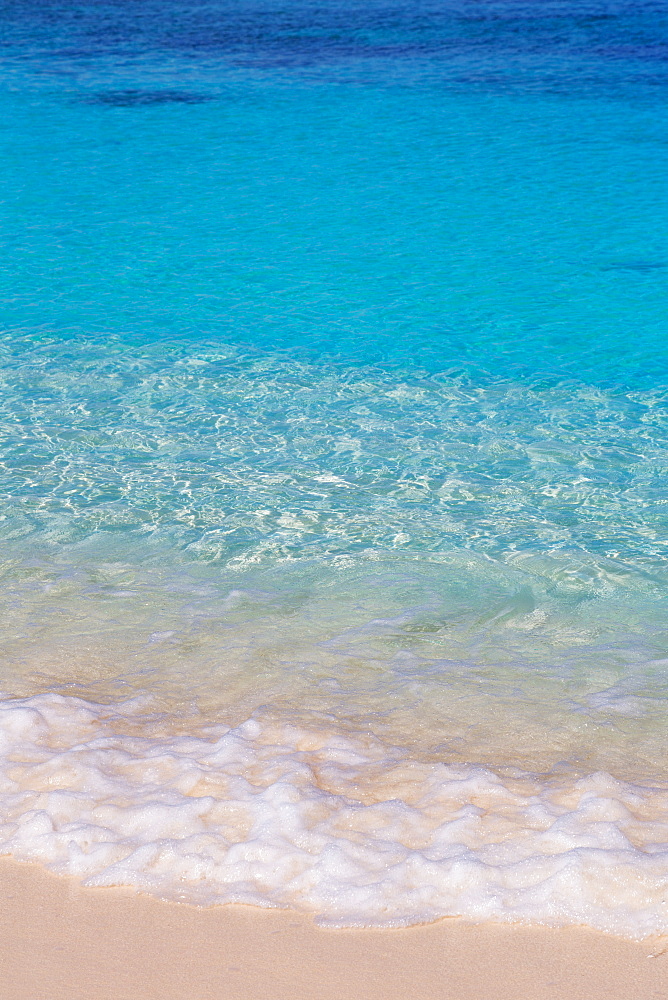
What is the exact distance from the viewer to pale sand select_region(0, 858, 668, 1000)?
2.88 m

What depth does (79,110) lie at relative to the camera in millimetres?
15219

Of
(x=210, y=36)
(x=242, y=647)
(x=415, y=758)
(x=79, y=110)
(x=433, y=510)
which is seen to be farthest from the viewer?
(x=210, y=36)

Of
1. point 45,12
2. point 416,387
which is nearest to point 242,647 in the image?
point 416,387

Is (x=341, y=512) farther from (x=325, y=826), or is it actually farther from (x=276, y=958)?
(x=276, y=958)

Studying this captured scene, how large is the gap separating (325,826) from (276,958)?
60 cm

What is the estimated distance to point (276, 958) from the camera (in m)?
2.99

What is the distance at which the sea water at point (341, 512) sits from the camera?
138 inches

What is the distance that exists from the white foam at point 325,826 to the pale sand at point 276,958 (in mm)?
77

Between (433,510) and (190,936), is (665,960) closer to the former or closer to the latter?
(190,936)

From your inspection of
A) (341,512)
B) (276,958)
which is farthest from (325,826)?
(341,512)

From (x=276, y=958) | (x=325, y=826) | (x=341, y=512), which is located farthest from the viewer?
(x=341, y=512)

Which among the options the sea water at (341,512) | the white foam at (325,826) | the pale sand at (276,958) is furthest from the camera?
the sea water at (341,512)

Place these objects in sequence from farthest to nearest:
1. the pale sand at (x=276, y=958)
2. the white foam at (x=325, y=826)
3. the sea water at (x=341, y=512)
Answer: the sea water at (x=341, y=512) → the white foam at (x=325, y=826) → the pale sand at (x=276, y=958)

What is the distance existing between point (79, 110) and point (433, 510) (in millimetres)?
11580
